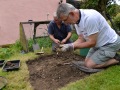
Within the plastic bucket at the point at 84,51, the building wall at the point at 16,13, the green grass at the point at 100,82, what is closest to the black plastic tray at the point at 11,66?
the plastic bucket at the point at 84,51

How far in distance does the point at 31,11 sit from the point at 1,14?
119 cm

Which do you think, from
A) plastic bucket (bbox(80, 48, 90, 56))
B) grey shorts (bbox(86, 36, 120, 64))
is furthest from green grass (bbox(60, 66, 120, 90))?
plastic bucket (bbox(80, 48, 90, 56))

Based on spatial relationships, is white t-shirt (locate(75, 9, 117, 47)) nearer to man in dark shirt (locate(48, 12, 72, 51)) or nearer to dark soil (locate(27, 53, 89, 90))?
dark soil (locate(27, 53, 89, 90))

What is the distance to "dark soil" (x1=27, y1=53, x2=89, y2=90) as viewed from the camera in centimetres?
420

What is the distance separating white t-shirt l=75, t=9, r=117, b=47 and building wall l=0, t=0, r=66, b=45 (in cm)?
566

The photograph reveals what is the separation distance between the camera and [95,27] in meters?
3.94

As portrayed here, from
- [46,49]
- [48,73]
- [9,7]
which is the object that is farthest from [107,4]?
[48,73]

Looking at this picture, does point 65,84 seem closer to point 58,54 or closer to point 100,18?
point 100,18

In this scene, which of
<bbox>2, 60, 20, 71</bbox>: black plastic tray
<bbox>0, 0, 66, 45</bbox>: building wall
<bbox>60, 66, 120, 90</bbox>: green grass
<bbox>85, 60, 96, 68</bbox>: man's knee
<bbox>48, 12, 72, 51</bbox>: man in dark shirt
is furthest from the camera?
<bbox>0, 0, 66, 45</bbox>: building wall

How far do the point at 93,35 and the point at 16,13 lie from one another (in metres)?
6.06

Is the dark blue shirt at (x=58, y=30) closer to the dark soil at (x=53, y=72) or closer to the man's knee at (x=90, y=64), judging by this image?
the dark soil at (x=53, y=72)

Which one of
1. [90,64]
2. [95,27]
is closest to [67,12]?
[95,27]

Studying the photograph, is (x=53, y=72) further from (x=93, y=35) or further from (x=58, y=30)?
(x=58, y=30)

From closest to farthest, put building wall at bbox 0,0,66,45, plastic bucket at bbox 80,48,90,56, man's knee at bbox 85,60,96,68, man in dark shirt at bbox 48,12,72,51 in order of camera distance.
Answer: man's knee at bbox 85,60,96,68
plastic bucket at bbox 80,48,90,56
man in dark shirt at bbox 48,12,72,51
building wall at bbox 0,0,66,45
